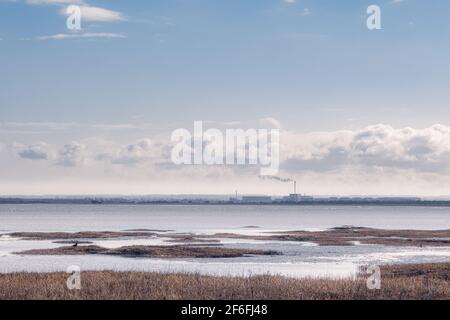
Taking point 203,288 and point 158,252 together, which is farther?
point 158,252

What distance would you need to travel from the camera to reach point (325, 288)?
3562 centimetres

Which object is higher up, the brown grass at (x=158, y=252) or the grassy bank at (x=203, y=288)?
the grassy bank at (x=203, y=288)

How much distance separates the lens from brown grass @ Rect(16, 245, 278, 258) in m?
67.1

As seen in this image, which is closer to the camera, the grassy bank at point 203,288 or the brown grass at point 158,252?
the grassy bank at point 203,288

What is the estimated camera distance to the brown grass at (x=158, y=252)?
220ft

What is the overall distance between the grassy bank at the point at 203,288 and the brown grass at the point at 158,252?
80.1 feet

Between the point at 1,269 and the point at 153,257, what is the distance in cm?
1533

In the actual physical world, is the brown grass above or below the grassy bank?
below

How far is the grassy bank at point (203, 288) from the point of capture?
111ft

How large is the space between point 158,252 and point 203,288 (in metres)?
33.6

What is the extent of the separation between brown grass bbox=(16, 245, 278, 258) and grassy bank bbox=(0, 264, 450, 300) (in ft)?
80.1

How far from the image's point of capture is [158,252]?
69.2 meters

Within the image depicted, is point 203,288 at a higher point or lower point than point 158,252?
higher
